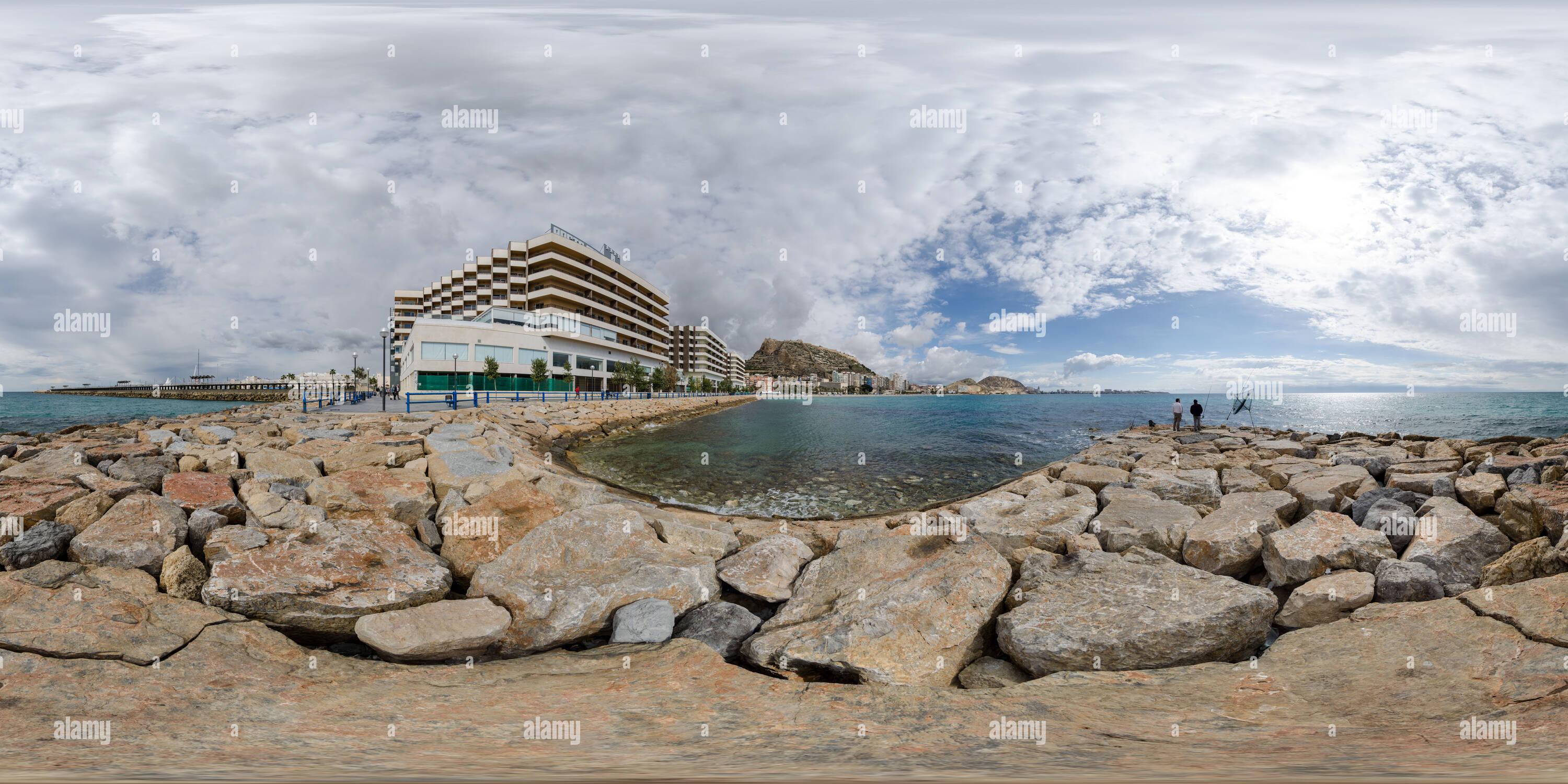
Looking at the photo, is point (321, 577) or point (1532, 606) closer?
point (1532, 606)

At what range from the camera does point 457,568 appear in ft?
24.5

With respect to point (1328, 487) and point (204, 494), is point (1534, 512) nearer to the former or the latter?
point (1328, 487)

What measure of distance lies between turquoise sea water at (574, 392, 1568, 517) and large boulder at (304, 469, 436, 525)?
6122 millimetres

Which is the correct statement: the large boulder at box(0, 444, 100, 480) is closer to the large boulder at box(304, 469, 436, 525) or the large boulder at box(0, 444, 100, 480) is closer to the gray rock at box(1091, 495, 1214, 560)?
the large boulder at box(304, 469, 436, 525)

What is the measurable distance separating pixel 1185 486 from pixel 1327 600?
5.23 m

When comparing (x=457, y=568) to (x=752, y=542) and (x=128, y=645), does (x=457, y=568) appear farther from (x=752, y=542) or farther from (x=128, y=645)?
(x=752, y=542)

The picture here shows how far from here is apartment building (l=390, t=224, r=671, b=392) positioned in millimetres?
54562

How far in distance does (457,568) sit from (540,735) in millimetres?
4483

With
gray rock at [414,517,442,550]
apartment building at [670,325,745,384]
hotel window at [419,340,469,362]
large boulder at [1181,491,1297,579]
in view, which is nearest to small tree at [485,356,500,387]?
hotel window at [419,340,469,362]

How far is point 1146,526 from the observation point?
26.8ft

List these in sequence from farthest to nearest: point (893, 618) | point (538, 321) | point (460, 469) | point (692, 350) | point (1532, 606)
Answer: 1. point (692, 350)
2. point (538, 321)
3. point (460, 469)
4. point (893, 618)
5. point (1532, 606)

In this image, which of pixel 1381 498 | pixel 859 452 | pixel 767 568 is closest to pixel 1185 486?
pixel 1381 498

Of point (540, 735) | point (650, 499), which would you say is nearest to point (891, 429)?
point (650, 499)

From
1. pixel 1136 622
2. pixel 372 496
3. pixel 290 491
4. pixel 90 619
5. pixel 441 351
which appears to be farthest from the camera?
pixel 441 351
